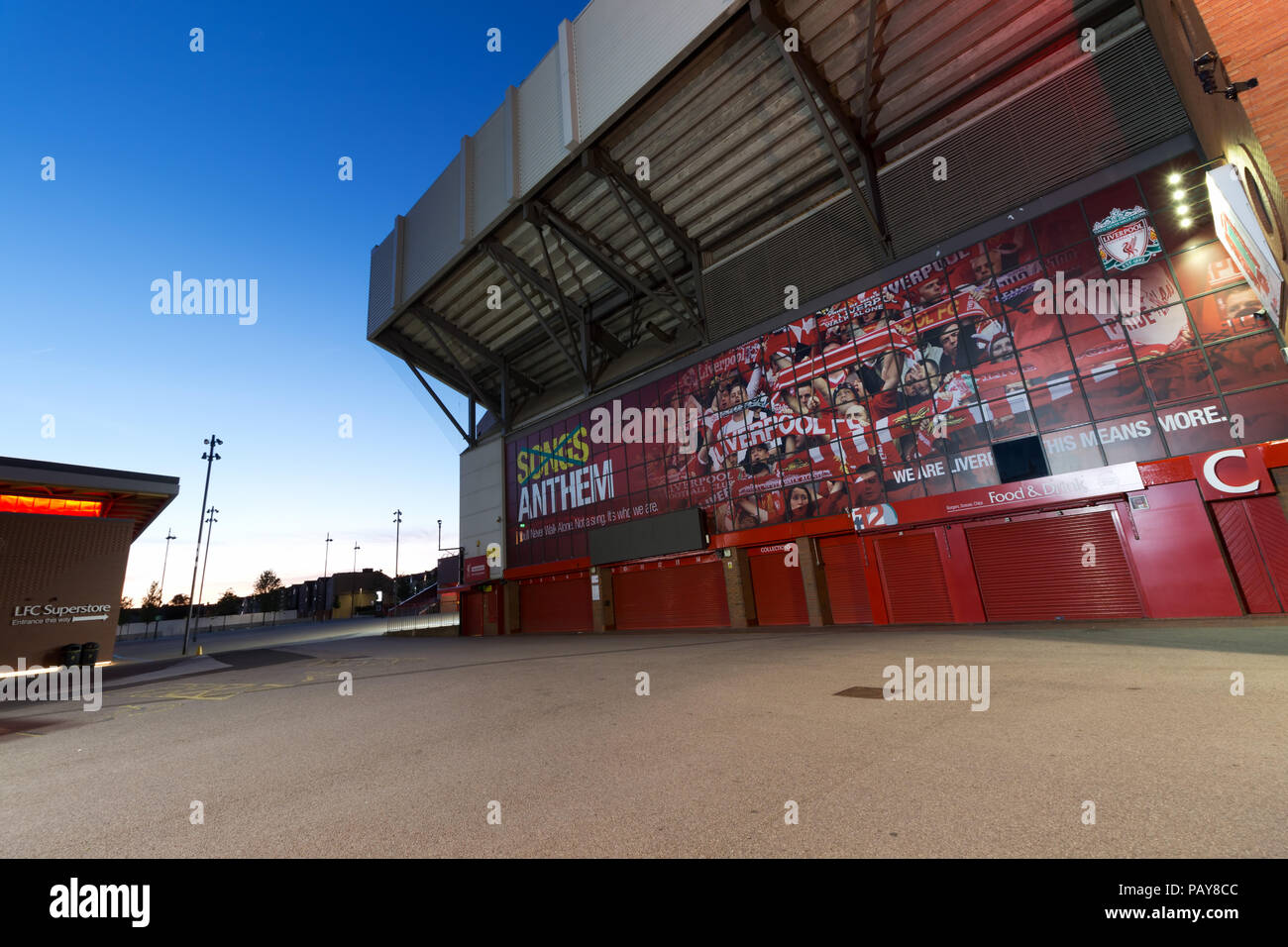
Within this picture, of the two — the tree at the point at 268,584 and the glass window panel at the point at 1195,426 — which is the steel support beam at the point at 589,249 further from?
the tree at the point at 268,584

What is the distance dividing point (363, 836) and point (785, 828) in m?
2.81

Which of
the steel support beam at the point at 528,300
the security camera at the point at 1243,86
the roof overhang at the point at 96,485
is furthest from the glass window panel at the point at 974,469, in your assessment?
the roof overhang at the point at 96,485

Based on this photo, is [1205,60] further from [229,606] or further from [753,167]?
[229,606]

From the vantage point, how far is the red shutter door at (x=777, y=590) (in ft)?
68.9

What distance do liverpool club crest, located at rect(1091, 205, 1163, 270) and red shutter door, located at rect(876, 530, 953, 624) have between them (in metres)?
9.86

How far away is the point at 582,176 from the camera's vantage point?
81.3ft

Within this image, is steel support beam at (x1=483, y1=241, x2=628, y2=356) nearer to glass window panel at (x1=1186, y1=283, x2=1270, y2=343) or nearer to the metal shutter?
glass window panel at (x1=1186, y1=283, x2=1270, y2=343)

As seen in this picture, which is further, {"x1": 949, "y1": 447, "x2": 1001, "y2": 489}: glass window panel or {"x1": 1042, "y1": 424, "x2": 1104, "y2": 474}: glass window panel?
{"x1": 949, "y1": 447, "x2": 1001, "y2": 489}: glass window panel

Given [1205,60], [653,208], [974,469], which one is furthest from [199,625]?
[1205,60]

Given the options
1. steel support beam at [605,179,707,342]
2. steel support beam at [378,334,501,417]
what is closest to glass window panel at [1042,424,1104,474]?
steel support beam at [605,179,707,342]

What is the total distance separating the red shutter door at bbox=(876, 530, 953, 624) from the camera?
17.6 metres

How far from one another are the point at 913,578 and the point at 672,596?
11.3 meters

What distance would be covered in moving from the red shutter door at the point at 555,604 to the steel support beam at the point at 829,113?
22334mm
